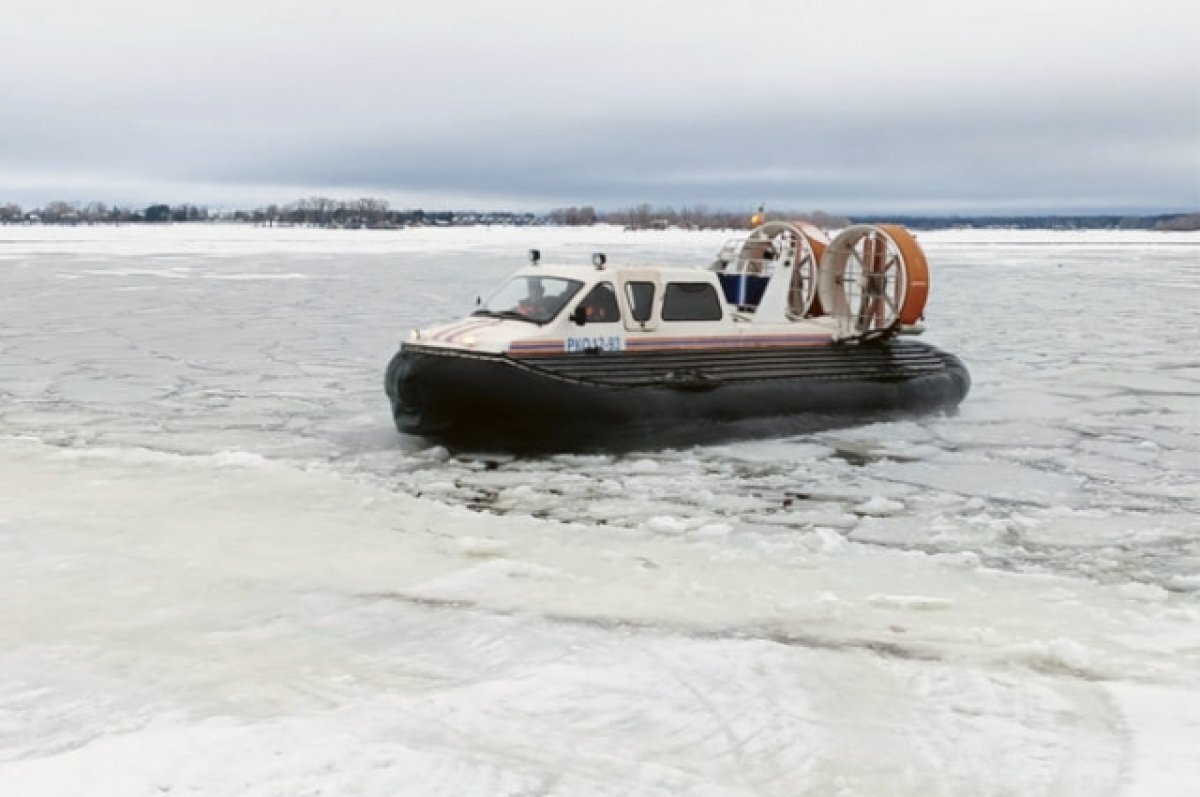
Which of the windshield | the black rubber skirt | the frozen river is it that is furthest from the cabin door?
the frozen river

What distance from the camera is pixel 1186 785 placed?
326cm

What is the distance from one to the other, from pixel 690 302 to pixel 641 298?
17.1 inches

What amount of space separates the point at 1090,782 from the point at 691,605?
1874 millimetres

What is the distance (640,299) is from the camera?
869cm

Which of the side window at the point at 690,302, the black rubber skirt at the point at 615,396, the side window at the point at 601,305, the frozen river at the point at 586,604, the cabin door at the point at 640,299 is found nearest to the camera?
the frozen river at the point at 586,604

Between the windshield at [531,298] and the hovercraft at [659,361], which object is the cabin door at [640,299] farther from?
the windshield at [531,298]

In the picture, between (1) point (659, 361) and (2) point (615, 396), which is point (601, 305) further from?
(2) point (615, 396)

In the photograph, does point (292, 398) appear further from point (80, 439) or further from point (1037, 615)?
point (1037, 615)

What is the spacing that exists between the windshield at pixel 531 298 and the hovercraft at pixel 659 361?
0.04 feet

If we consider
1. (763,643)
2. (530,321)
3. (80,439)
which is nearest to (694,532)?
(763,643)

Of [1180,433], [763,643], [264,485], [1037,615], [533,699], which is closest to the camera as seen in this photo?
[533,699]

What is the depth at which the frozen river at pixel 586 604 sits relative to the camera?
11.2 ft

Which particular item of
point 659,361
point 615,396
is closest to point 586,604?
point 615,396

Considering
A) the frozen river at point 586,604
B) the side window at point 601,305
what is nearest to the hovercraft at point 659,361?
the side window at point 601,305
